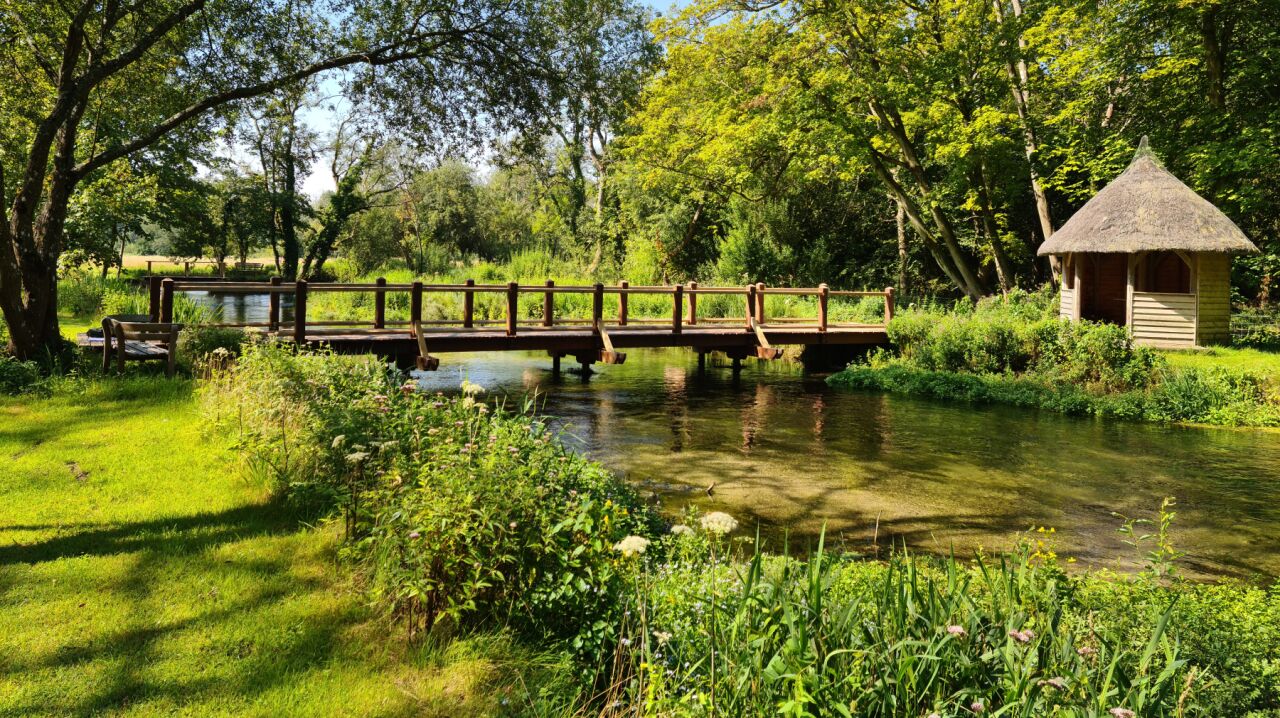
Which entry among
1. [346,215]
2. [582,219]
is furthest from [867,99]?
[346,215]

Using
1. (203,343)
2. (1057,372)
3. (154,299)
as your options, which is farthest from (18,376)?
(1057,372)

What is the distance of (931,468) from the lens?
32.4 ft

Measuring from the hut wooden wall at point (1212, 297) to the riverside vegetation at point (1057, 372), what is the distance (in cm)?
98

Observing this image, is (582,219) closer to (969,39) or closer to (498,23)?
(969,39)

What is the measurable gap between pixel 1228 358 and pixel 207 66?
62.6 feet

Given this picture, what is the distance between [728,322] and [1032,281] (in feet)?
41.0

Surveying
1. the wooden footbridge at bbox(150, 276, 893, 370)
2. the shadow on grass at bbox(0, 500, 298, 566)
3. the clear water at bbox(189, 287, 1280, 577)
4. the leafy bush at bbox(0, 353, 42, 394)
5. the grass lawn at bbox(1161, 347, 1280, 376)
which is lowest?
the clear water at bbox(189, 287, 1280, 577)

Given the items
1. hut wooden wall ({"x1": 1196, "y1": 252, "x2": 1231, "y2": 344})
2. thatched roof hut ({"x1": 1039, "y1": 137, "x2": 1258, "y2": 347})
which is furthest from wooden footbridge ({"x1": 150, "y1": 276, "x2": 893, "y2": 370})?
hut wooden wall ({"x1": 1196, "y1": 252, "x2": 1231, "y2": 344})

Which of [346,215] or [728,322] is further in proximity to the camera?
A: [346,215]

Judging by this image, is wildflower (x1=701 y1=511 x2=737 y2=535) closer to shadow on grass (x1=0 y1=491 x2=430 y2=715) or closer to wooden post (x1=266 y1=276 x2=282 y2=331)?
shadow on grass (x1=0 y1=491 x2=430 y2=715)

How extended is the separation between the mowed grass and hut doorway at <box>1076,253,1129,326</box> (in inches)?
814

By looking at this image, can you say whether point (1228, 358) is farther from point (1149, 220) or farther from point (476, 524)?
point (476, 524)

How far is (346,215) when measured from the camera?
3794cm

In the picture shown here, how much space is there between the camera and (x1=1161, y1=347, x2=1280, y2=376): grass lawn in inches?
530
